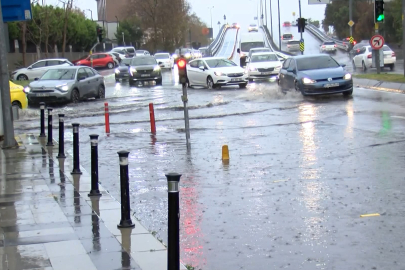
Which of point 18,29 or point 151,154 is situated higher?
point 18,29

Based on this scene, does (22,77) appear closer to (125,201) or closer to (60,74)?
(60,74)

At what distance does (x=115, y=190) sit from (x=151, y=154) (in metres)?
3.71

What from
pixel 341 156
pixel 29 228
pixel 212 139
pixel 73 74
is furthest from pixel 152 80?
pixel 29 228

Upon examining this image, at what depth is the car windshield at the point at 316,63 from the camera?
25375mm

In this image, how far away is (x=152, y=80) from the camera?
40656 mm

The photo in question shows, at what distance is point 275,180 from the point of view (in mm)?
10305

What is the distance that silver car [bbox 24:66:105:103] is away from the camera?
2767 cm

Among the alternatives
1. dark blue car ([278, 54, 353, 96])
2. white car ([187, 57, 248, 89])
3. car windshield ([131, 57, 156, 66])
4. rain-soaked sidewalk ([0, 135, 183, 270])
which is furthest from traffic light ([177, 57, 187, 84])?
car windshield ([131, 57, 156, 66])

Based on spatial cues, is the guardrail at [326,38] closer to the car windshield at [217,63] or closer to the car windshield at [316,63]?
the car windshield at [217,63]

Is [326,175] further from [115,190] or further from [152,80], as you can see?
[152,80]

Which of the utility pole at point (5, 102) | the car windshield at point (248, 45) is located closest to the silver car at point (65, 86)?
the utility pole at point (5, 102)

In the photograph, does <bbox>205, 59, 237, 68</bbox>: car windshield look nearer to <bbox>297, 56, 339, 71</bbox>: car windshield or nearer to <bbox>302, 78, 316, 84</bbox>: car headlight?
<bbox>297, 56, 339, 71</bbox>: car windshield

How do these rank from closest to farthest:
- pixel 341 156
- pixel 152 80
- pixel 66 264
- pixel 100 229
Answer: pixel 66 264 < pixel 100 229 < pixel 341 156 < pixel 152 80

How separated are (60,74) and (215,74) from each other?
765 cm
